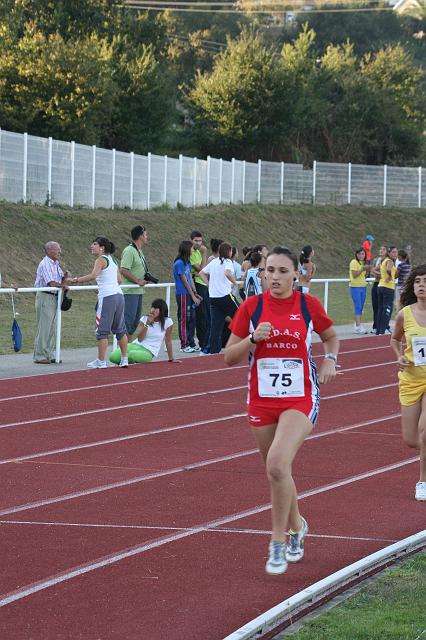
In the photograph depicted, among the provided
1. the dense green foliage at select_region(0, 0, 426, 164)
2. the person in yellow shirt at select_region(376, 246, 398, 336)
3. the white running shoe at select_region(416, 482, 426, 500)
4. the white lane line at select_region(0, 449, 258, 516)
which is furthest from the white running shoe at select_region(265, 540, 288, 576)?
the dense green foliage at select_region(0, 0, 426, 164)

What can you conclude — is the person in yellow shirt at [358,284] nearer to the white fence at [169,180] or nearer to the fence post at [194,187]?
the white fence at [169,180]

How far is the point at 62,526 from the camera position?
8258mm

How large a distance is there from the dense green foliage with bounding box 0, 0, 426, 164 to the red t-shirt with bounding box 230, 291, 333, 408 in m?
43.1

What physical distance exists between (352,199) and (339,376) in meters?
45.8

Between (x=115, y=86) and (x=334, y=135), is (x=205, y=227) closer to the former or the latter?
(x=115, y=86)

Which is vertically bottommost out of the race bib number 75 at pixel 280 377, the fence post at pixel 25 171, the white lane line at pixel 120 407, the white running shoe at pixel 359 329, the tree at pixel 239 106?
the white lane line at pixel 120 407

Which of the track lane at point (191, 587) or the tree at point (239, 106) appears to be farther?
the tree at point (239, 106)

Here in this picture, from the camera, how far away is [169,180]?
5025 centimetres

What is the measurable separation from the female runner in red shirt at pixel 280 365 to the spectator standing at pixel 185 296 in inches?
525

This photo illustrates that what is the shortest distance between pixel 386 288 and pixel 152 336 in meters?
7.97

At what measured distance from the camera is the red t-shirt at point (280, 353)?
23.6 feet

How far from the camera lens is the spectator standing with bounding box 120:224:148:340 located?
19.3 m

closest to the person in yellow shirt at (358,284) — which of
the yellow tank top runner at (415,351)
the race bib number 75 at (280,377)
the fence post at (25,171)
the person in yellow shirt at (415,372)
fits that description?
the fence post at (25,171)

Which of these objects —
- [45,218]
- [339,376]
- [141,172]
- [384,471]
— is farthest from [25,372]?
[141,172]
